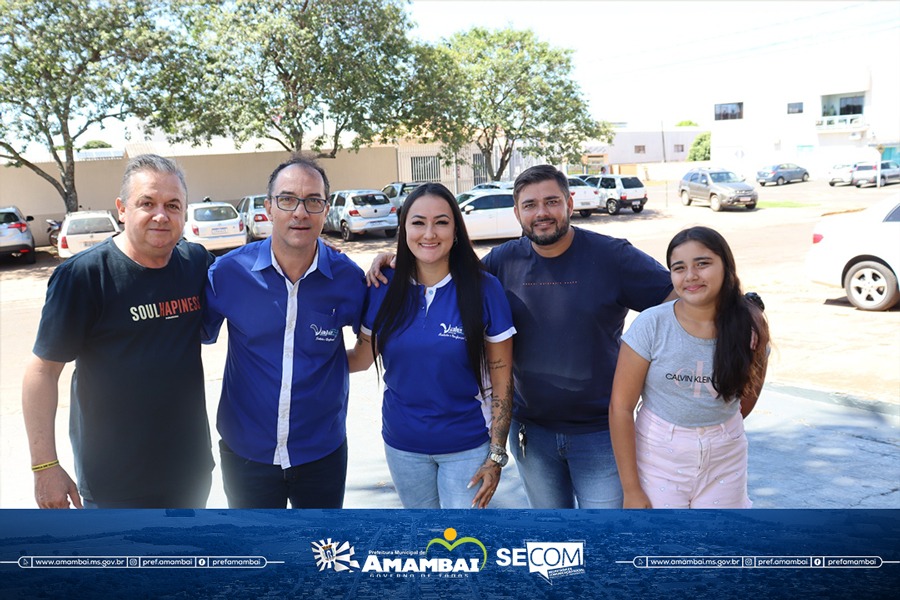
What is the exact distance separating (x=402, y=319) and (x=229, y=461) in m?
0.92

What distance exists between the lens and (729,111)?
6078 cm

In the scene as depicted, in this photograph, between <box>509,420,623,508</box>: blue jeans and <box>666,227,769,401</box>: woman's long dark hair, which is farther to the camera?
<box>509,420,623,508</box>: blue jeans

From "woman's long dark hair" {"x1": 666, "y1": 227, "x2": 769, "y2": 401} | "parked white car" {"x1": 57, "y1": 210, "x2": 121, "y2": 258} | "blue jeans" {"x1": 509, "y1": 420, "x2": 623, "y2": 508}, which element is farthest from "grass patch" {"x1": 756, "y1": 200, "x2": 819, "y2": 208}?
"woman's long dark hair" {"x1": 666, "y1": 227, "x2": 769, "y2": 401}

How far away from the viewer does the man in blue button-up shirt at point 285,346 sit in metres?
2.83

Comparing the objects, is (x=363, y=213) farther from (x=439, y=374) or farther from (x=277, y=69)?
(x=439, y=374)

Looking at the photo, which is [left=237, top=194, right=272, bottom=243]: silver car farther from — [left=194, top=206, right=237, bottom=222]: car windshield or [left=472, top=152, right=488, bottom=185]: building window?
[left=472, top=152, right=488, bottom=185]: building window

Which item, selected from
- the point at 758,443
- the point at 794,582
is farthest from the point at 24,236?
the point at 794,582

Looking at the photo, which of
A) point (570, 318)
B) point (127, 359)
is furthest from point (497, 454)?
point (127, 359)

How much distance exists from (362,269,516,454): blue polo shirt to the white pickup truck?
26456 mm

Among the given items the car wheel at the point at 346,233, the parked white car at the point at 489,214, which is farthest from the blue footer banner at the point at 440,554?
the car wheel at the point at 346,233

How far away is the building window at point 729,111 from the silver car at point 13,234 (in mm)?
53790

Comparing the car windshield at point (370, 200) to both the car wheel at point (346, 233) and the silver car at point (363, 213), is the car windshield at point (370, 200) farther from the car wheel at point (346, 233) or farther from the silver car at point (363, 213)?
the car wheel at point (346, 233)

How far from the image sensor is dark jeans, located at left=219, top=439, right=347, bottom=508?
2916 millimetres

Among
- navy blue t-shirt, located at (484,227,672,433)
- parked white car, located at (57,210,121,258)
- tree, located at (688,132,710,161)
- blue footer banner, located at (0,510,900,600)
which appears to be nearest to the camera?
blue footer banner, located at (0,510,900,600)
